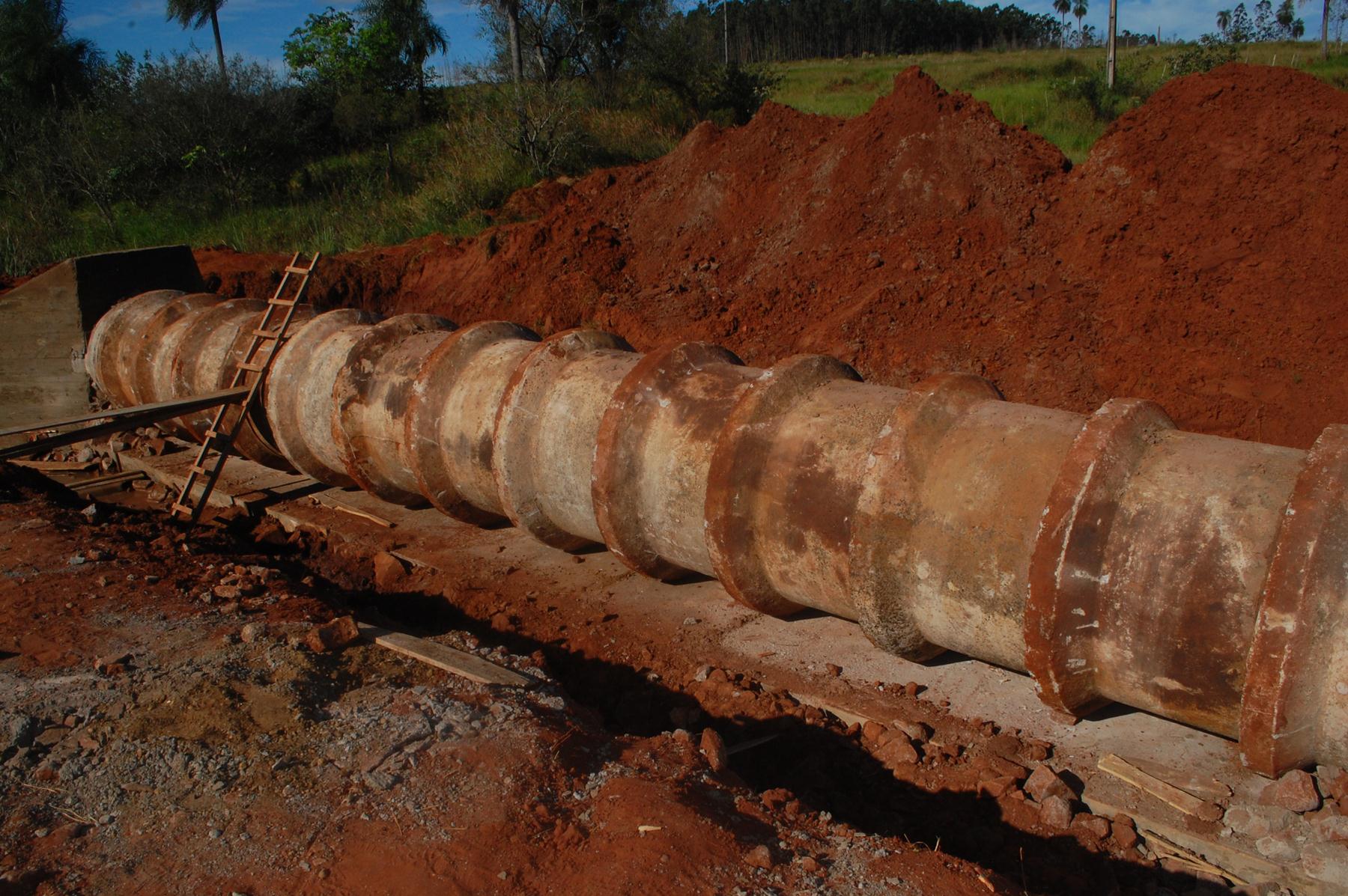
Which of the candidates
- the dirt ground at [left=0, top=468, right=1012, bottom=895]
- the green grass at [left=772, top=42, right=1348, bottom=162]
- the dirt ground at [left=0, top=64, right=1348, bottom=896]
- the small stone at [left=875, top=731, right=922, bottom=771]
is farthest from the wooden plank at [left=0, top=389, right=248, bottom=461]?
the green grass at [left=772, top=42, right=1348, bottom=162]

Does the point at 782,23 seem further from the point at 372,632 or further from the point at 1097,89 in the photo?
the point at 372,632

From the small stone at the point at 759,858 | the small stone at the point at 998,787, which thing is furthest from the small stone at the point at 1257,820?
the small stone at the point at 759,858

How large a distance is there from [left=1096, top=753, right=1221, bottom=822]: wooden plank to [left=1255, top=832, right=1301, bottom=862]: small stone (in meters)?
0.17

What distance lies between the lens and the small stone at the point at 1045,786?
11.1ft

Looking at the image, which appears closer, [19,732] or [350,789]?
[350,789]

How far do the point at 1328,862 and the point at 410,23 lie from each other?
33788 millimetres

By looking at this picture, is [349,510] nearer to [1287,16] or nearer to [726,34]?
[726,34]

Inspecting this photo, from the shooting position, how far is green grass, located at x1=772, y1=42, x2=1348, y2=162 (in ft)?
53.6

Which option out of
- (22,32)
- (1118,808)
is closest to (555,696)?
(1118,808)

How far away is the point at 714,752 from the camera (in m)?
3.47

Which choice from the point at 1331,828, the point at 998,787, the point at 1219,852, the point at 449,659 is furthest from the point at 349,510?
the point at 1331,828

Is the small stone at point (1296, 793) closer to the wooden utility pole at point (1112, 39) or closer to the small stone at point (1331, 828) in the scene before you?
the small stone at point (1331, 828)

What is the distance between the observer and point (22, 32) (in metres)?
28.0

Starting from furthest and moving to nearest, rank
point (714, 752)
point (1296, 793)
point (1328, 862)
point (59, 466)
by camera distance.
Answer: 1. point (59, 466)
2. point (714, 752)
3. point (1296, 793)
4. point (1328, 862)
